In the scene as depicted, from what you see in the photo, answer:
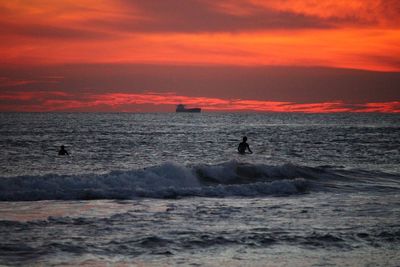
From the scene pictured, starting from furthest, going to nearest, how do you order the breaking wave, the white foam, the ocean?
the breaking wave
the white foam
the ocean

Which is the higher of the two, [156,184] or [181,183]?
[156,184]

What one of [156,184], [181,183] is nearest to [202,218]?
[156,184]

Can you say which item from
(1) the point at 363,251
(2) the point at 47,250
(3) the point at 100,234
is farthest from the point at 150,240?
(1) the point at 363,251

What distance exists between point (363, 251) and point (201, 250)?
11.9 ft

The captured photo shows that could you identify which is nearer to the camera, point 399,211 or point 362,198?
point 399,211

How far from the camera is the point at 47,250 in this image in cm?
1230

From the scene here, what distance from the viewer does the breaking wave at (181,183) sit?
20953 millimetres

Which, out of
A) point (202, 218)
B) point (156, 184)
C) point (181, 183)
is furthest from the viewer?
point (181, 183)

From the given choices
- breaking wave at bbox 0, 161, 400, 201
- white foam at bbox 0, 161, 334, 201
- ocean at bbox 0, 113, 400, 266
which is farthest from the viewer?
breaking wave at bbox 0, 161, 400, 201

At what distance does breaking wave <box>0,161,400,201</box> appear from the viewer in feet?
68.7

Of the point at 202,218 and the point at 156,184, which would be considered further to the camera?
the point at 156,184

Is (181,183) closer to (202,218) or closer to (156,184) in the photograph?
(156,184)

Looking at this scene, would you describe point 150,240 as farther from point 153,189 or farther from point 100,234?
point 153,189

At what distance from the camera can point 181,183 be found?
83.2 ft
